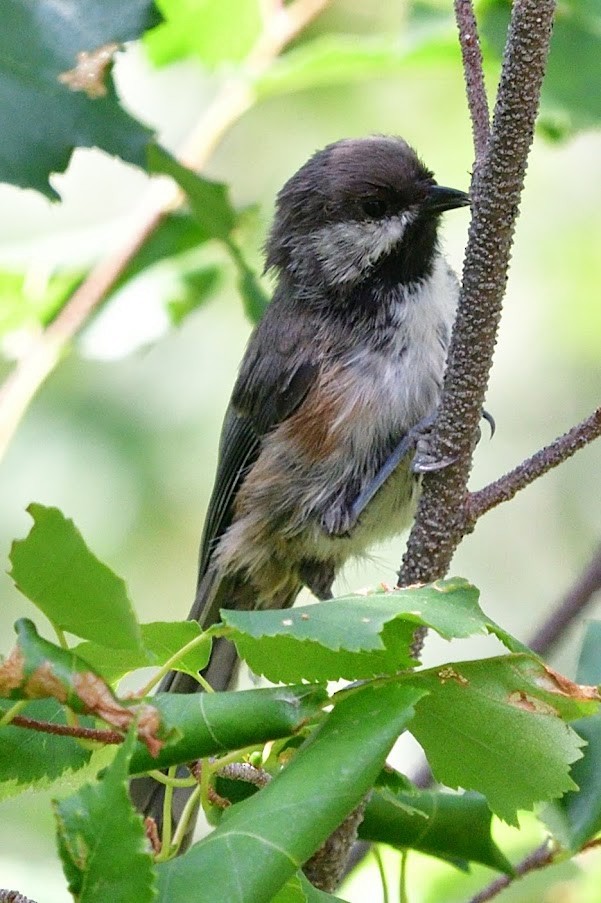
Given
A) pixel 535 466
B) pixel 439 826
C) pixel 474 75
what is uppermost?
pixel 474 75

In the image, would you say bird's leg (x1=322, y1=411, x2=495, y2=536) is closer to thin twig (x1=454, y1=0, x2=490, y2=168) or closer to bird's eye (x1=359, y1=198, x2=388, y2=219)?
bird's eye (x1=359, y1=198, x2=388, y2=219)

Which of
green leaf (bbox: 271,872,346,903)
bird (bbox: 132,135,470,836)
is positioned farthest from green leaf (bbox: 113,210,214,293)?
green leaf (bbox: 271,872,346,903)

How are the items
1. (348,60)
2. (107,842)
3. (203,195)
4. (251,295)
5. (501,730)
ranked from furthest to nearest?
(348,60), (251,295), (203,195), (501,730), (107,842)

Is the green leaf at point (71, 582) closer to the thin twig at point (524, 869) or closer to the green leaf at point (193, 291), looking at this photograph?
the thin twig at point (524, 869)

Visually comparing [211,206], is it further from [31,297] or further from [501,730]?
[501,730]

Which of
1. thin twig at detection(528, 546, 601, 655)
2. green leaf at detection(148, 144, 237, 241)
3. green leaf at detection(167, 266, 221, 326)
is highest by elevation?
green leaf at detection(167, 266, 221, 326)

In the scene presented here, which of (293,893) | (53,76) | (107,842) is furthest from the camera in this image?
(53,76)

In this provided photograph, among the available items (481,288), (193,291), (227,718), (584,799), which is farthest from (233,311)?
(227,718)

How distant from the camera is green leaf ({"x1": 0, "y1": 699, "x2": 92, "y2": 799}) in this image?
6.18 ft

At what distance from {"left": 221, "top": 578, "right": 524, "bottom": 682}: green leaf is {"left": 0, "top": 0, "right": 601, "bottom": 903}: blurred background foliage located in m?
1.74

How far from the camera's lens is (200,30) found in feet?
11.5

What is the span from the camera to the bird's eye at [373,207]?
12.1 ft

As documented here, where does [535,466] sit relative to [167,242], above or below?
below

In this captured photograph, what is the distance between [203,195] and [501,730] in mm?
1699
